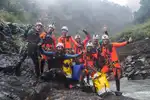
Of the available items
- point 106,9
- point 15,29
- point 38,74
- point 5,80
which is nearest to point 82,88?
point 38,74

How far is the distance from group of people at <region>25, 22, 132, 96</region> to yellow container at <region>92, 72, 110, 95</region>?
0.25 m

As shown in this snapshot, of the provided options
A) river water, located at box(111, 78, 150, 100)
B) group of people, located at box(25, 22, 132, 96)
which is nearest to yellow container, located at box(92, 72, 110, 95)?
group of people, located at box(25, 22, 132, 96)

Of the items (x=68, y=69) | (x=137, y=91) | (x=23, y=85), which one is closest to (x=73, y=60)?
(x=68, y=69)

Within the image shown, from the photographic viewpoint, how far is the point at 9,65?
35.1 ft

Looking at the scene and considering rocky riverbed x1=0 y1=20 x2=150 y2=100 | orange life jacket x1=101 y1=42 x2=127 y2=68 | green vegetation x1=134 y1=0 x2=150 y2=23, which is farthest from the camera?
green vegetation x1=134 y1=0 x2=150 y2=23

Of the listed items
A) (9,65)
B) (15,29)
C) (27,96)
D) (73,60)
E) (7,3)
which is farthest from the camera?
(7,3)

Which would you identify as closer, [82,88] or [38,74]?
[82,88]

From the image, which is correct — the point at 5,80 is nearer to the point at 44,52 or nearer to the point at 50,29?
the point at 44,52

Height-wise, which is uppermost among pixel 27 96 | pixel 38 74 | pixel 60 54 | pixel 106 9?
pixel 106 9

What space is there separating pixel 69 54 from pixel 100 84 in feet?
5.18

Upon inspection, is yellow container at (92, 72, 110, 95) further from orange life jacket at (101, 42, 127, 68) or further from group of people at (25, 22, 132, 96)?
orange life jacket at (101, 42, 127, 68)

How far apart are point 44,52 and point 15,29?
8.25 m

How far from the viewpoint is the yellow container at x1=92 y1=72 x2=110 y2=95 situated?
8.65 metres

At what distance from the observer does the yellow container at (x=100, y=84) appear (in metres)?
8.65
